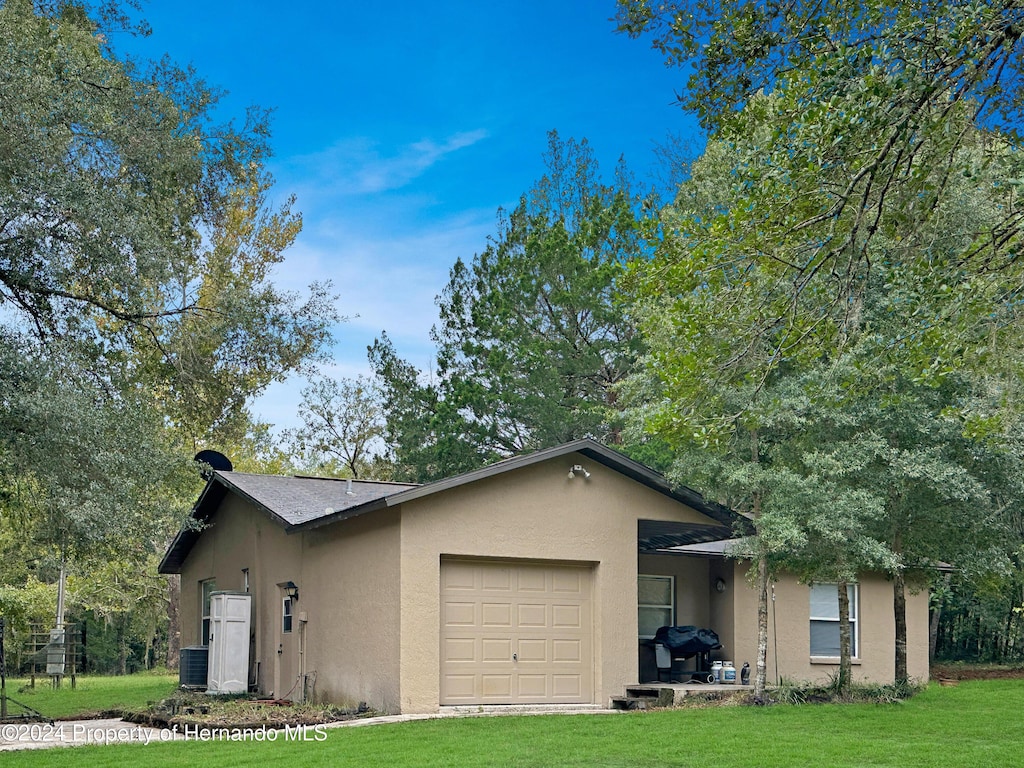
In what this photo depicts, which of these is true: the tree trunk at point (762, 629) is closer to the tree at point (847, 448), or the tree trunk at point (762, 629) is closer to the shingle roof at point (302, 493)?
the tree at point (847, 448)

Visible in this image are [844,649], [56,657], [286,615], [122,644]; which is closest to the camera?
[844,649]

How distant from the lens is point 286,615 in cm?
1784

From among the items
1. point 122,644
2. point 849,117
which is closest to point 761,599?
point 849,117

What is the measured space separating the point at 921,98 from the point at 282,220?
24.0m

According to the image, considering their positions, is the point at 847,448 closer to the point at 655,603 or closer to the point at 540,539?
the point at 540,539

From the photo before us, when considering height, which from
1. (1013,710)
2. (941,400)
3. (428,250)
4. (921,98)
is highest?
(428,250)

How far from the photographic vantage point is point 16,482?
1305 cm

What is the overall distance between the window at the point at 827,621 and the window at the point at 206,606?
11.5m

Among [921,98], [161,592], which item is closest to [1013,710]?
[921,98]

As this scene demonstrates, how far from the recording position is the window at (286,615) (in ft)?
58.1

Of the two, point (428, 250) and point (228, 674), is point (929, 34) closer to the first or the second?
point (228, 674)

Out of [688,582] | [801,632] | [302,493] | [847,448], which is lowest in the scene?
[801,632]

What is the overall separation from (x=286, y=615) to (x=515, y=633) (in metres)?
4.35

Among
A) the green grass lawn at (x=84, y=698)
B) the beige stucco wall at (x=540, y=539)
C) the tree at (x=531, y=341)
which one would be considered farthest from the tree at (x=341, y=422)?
the beige stucco wall at (x=540, y=539)
